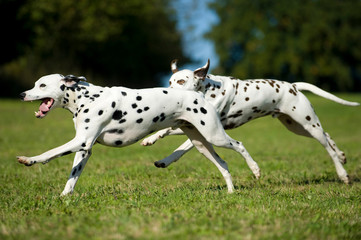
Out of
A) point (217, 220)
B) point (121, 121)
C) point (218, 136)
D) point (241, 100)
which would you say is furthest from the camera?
point (241, 100)

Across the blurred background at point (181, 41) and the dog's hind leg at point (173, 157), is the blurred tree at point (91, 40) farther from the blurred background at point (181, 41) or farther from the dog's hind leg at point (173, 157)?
the dog's hind leg at point (173, 157)

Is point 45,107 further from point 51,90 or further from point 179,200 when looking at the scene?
point 179,200

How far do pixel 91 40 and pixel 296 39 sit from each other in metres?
23.8

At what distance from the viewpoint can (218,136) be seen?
22.6 feet

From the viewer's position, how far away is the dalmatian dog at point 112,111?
615 cm

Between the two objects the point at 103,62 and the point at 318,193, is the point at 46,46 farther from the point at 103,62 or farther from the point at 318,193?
the point at 318,193

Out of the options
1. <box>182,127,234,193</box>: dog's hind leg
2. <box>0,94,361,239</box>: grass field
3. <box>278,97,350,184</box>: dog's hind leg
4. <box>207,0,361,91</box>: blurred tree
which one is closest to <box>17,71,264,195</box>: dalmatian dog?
<box>182,127,234,193</box>: dog's hind leg

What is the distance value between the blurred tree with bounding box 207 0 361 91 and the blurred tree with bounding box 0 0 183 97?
803 centimetres

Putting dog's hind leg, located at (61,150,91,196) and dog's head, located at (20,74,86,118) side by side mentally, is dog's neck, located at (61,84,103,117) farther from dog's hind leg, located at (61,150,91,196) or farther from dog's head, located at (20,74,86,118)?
dog's hind leg, located at (61,150,91,196)

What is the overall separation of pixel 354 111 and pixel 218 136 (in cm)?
2530

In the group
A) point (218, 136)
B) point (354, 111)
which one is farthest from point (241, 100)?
point (354, 111)

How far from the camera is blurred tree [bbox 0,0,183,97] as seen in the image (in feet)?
128

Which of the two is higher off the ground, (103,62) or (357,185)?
(357,185)

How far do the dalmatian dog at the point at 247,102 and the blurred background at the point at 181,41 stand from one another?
33.6 metres
